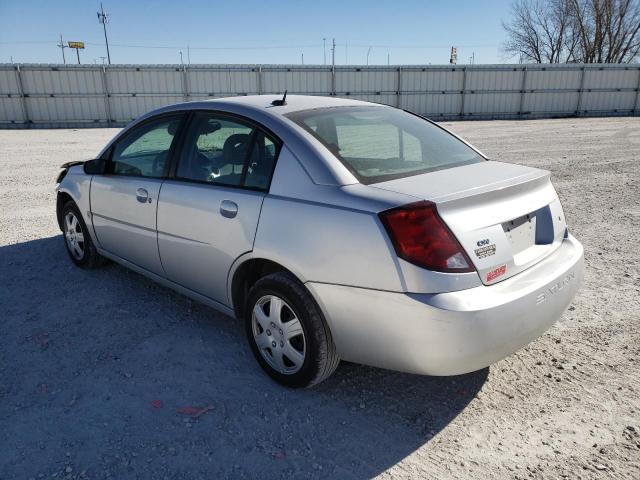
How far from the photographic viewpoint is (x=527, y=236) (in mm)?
2775

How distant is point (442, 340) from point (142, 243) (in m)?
2.46

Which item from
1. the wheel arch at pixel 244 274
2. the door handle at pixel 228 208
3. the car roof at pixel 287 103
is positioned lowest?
the wheel arch at pixel 244 274

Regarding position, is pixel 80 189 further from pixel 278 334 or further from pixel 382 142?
pixel 382 142

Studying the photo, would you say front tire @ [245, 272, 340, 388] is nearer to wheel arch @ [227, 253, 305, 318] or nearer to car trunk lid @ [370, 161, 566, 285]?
wheel arch @ [227, 253, 305, 318]

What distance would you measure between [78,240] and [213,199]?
7.67 feet

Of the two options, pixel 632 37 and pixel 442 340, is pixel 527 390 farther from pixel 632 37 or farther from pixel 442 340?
pixel 632 37

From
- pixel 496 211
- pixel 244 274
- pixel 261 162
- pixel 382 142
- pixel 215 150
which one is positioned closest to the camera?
pixel 496 211

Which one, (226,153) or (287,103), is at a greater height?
(287,103)

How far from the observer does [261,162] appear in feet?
9.95

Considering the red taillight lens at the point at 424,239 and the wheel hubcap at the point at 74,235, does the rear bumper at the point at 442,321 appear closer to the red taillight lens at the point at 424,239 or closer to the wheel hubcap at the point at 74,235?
the red taillight lens at the point at 424,239

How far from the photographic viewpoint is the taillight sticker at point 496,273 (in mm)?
2440

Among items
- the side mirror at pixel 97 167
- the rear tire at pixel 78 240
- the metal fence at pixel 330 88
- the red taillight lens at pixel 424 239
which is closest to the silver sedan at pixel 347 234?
the red taillight lens at pixel 424 239

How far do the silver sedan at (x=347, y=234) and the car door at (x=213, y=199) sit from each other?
0.01m

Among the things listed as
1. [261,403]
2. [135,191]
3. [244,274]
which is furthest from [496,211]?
[135,191]
